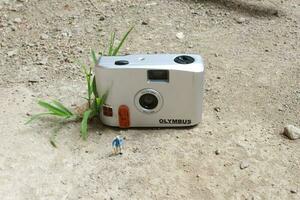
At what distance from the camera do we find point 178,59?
148 cm

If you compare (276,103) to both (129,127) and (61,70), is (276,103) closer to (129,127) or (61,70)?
(129,127)

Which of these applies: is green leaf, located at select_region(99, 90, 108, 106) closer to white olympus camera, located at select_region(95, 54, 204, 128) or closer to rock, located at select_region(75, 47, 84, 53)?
white olympus camera, located at select_region(95, 54, 204, 128)

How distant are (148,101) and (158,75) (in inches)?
3.8

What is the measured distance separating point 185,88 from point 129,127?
0.23 metres

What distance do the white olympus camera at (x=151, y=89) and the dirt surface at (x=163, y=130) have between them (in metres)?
0.05

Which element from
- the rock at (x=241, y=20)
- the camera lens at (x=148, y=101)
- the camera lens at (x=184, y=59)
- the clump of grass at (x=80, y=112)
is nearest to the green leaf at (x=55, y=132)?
the clump of grass at (x=80, y=112)

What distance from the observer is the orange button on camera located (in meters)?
1.53

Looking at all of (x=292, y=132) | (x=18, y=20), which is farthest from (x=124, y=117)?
(x=18, y=20)

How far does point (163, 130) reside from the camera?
1570 millimetres

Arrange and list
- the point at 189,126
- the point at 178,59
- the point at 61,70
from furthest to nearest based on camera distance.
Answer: the point at 61,70, the point at 189,126, the point at 178,59

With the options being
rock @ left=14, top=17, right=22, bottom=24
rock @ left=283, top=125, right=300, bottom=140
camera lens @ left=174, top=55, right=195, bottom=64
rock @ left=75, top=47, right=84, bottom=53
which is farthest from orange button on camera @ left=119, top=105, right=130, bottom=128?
rock @ left=14, top=17, right=22, bottom=24

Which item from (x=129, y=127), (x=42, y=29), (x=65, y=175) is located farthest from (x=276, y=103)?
Answer: (x=42, y=29)

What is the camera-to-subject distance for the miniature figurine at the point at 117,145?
4.74 feet

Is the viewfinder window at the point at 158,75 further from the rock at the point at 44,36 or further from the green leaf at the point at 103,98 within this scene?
the rock at the point at 44,36
